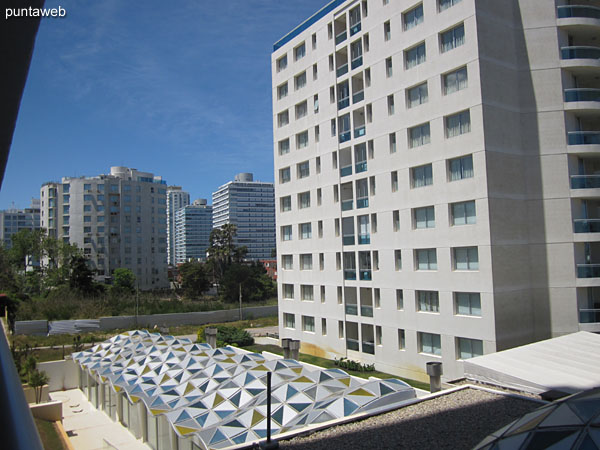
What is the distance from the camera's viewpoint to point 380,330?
28922 millimetres

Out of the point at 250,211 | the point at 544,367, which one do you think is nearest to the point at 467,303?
the point at 544,367

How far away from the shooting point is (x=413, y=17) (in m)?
27.0

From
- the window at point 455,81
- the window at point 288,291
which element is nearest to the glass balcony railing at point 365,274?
the window at point 288,291

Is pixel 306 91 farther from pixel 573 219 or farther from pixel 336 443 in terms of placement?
pixel 336 443

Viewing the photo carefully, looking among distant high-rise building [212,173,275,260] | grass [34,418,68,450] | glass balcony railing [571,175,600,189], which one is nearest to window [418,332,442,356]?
glass balcony railing [571,175,600,189]

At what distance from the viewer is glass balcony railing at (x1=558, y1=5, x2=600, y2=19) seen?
24.9m

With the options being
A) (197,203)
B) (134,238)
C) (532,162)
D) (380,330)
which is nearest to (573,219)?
(532,162)

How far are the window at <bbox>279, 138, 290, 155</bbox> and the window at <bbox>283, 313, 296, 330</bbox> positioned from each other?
13334 millimetres

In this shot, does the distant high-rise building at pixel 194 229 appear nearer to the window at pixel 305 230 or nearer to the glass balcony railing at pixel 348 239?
the window at pixel 305 230

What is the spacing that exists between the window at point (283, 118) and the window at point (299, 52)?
4.27 metres

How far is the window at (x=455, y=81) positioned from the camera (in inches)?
954

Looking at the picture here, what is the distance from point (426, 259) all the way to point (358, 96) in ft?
39.7

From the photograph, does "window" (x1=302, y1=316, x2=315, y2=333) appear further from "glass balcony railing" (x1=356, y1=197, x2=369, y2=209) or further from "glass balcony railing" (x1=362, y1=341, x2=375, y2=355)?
"glass balcony railing" (x1=356, y1=197, x2=369, y2=209)

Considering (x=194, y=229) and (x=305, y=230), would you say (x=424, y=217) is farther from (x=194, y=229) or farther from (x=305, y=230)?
(x=194, y=229)
